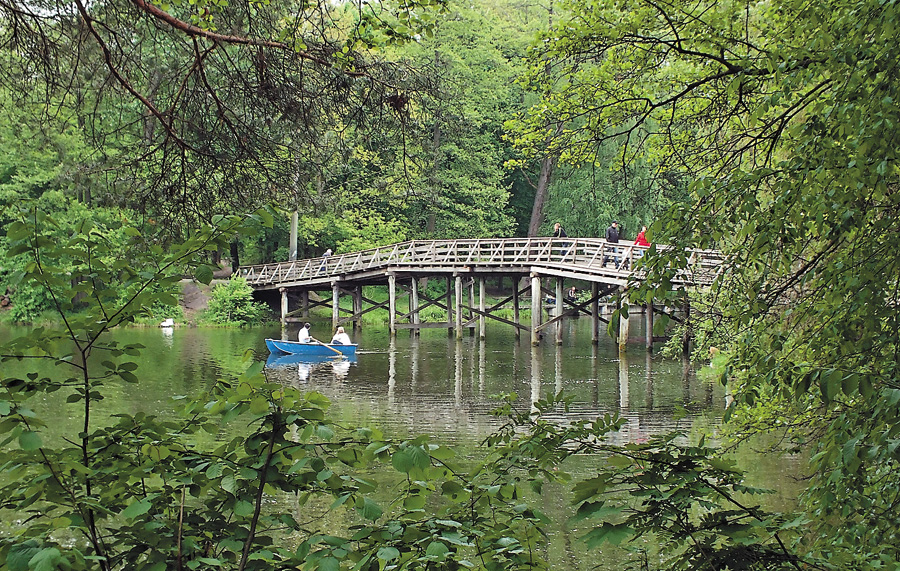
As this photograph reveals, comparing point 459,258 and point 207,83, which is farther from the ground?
point 459,258

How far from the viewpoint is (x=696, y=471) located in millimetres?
2941

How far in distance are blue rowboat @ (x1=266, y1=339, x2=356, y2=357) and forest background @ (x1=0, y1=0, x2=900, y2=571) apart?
15.0 metres

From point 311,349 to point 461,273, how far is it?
7873mm

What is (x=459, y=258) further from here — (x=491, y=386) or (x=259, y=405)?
(x=259, y=405)

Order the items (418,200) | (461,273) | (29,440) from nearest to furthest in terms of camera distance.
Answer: (29,440) → (418,200) → (461,273)

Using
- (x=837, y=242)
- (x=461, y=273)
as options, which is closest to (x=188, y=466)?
(x=837, y=242)

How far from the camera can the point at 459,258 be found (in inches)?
1203

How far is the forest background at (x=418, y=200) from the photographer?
8.52 ft

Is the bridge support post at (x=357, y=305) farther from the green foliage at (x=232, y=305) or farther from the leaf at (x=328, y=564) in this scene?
the leaf at (x=328, y=564)

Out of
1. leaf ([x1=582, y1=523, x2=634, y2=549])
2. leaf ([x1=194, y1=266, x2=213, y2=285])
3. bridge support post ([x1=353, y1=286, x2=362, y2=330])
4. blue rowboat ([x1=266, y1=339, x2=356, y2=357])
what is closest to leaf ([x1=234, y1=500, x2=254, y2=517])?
leaf ([x1=194, y1=266, x2=213, y2=285])

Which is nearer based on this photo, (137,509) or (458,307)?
(137,509)

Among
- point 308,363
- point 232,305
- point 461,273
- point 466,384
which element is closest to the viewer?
point 466,384

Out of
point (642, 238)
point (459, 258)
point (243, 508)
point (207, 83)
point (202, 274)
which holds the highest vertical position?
point (459, 258)

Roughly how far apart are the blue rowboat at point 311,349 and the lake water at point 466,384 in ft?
1.46
